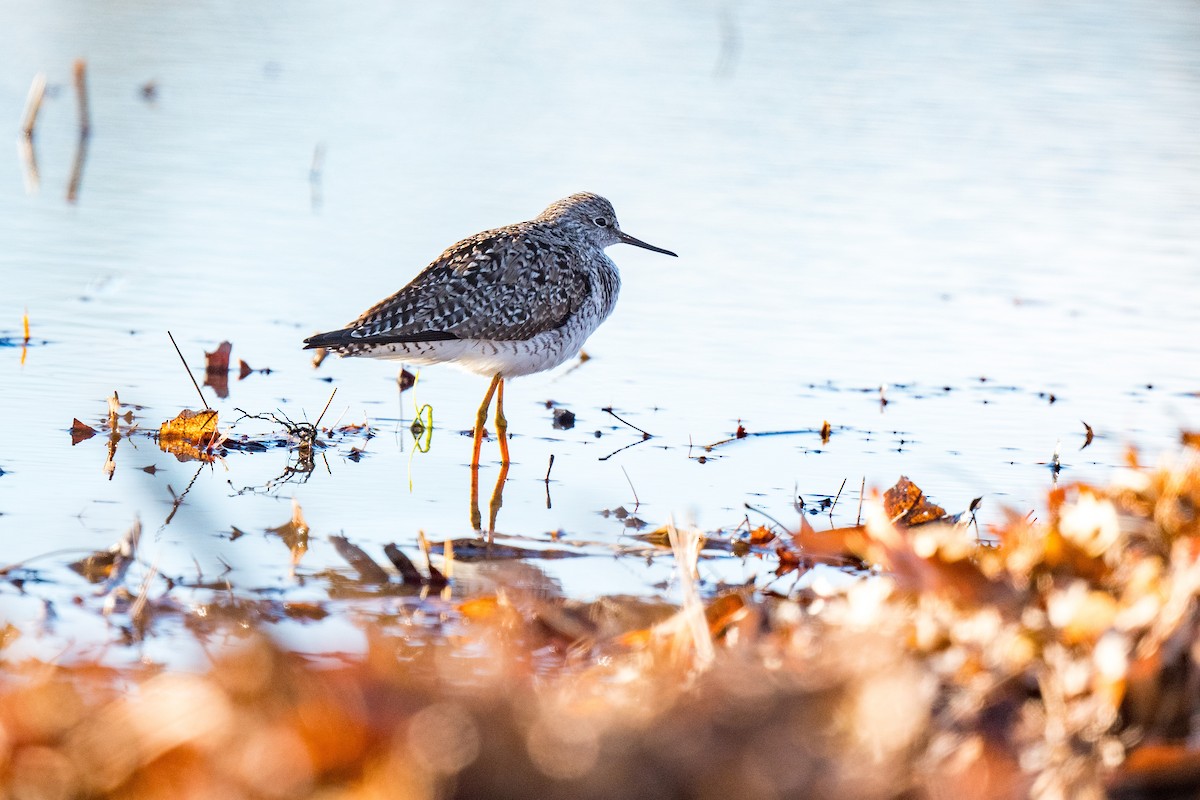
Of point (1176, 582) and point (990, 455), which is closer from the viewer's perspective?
point (1176, 582)

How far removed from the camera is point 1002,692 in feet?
10.7

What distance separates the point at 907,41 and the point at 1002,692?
18.8 m

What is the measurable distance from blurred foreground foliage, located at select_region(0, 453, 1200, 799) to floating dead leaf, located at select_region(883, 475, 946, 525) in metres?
1.67

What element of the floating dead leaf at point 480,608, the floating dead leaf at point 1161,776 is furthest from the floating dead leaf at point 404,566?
the floating dead leaf at point 1161,776

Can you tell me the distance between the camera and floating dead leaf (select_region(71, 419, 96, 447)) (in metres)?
6.53

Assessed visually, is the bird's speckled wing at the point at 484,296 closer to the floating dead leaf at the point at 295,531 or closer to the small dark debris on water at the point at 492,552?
the floating dead leaf at the point at 295,531

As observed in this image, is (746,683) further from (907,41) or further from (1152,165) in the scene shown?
(907,41)

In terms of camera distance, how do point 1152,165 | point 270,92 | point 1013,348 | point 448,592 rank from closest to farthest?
point 448,592
point 1013,348
point 1152,165
point 270,92

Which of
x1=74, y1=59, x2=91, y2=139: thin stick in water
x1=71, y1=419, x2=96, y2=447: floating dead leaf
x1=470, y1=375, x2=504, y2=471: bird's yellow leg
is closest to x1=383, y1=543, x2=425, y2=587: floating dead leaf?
x1=470, y1=375, x2=504, y2=471: bird's yellow leg

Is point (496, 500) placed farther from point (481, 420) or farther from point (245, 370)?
point (245, 370)

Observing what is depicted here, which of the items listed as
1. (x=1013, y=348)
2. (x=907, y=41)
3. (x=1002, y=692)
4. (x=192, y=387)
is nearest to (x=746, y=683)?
(x=1002, y=692)

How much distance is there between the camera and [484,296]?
727cm

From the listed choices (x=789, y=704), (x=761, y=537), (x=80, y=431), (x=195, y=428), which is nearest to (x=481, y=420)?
(x=195, y=428)

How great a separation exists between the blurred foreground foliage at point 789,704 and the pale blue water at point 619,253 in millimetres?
958
